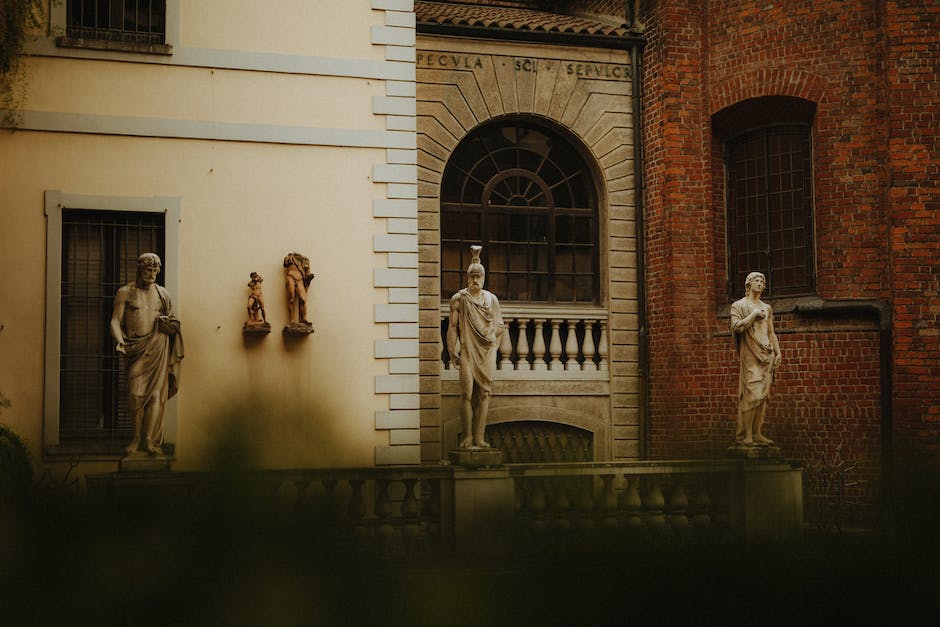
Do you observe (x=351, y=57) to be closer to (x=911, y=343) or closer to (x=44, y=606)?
(x=911, y=343)

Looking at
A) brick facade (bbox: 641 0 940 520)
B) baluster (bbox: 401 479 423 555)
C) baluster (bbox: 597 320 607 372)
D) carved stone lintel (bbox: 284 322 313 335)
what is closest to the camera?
baluster (bbox: 401 479 423 555)

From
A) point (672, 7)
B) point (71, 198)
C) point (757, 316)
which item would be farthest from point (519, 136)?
point (71, 198)

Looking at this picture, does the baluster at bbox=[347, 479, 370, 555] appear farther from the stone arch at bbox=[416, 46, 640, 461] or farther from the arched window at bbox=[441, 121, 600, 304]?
the arched window at bbox=[441, 121, 600, 304]

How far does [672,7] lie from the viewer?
57.7 ft

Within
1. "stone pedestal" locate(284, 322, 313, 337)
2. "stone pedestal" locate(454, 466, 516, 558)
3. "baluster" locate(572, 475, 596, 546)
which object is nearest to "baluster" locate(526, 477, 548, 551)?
"stone pedestal" locate(454, 466, 516, 558)

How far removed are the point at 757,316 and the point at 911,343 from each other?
296 cm

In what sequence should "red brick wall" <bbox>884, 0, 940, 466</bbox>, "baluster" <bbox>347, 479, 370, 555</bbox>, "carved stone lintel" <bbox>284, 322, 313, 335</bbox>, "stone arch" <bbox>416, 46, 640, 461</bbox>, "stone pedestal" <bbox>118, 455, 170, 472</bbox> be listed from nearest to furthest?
"baluster" <bbox>347, 479, 370, 555</bbox> → "stone pedestal" <bbox>118, 455, 170, 472</bbox> → "carved stone lintel" <bbox>284, 322, 313, 335</bbox> → "red brick wall" <bbox>884, 0, 940, 466</bbox> → "stone arch" <bbox>416, 46, 640, 461</bbox>

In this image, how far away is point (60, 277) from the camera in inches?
531

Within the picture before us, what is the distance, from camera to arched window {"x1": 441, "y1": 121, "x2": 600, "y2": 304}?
1761 cm

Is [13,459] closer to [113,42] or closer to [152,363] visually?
[152,363]

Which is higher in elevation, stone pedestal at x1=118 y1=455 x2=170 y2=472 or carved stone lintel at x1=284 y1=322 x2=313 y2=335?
carved stone lintel at x1=284 y1=322 x2=313 y2=335

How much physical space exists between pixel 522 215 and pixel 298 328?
5147 millimetres

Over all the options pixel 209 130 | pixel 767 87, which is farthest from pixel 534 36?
pixel 209 130

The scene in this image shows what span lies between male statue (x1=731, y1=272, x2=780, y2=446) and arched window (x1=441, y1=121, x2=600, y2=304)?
471 cm
